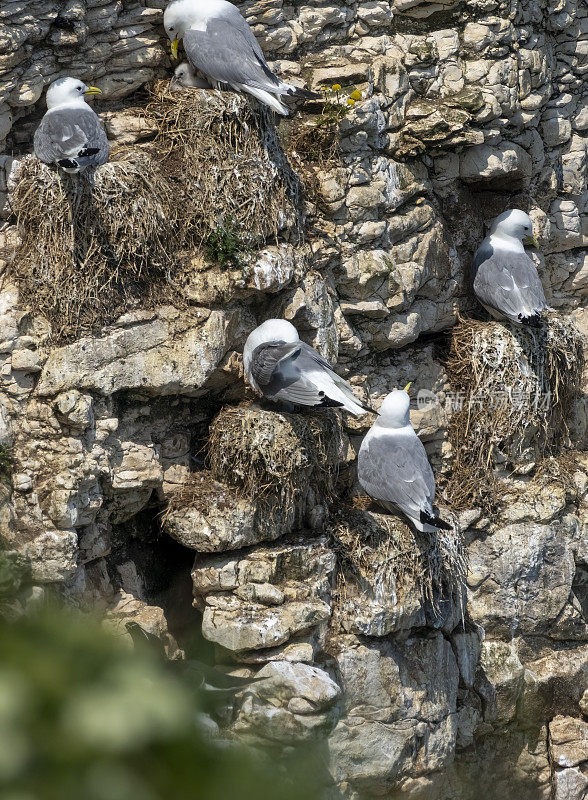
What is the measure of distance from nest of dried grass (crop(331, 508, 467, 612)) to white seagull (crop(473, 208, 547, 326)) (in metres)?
1.69

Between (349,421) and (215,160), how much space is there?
196cm

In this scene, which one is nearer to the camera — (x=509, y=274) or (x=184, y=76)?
(x=184, y=76)

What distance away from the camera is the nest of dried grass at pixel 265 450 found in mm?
5289

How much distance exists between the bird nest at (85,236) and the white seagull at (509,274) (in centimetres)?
248

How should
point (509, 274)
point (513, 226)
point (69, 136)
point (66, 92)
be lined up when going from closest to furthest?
point (69, 136) → point (66, 92) → point (509, 274) → point (513, 226)

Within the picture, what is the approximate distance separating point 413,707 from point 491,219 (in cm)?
359

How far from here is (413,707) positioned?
5887 mm

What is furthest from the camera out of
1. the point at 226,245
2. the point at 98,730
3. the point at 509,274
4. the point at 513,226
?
the point at 513,226

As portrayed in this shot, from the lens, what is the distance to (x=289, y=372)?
518cm

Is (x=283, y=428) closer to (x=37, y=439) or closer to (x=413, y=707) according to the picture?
(x=37, y=439)

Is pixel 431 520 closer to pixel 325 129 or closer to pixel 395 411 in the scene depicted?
pixel 395 411

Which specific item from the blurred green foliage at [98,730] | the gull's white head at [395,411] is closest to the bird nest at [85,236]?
the gull's white head at [395,411]

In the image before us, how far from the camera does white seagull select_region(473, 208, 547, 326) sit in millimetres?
6332

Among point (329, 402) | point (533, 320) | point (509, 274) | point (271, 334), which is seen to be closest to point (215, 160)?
point (271, 334)
